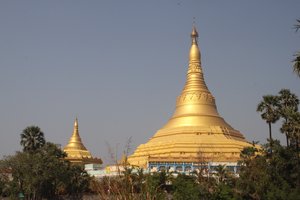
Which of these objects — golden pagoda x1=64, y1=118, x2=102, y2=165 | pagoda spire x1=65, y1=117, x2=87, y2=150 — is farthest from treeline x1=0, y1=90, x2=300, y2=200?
pagoda spire x1=65, y1=117, x2=87, y2=150

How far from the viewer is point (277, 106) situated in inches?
1469

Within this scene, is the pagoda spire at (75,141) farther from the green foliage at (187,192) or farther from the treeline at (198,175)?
the green foliage at (187,192)

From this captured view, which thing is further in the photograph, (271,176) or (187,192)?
(271,176)

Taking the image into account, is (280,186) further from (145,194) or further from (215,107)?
(215,107)

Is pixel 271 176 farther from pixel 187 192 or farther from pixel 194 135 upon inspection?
pixel 194 135

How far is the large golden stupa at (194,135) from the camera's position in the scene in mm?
56625

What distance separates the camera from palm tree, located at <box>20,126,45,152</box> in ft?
148

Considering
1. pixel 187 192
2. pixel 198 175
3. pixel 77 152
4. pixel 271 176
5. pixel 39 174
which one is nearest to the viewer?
pixel 187 192

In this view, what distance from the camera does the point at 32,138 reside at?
149ft

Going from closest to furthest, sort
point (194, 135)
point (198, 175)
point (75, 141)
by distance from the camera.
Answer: point (198, 175), point (194, 135), point (75, 141)

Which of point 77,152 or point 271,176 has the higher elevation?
point 77,152

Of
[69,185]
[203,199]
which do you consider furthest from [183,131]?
[203,199]

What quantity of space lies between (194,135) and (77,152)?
2141cm

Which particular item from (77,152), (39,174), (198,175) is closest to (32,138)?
(39,174)
